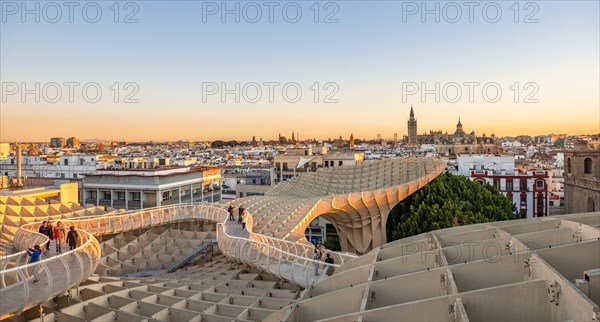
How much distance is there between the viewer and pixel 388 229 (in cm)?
3791

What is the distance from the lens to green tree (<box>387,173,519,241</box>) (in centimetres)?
3016

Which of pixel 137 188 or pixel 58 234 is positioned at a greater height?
pixel 58 234

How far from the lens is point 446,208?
101ft

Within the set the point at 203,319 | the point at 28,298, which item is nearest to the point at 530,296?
the point at 203,319

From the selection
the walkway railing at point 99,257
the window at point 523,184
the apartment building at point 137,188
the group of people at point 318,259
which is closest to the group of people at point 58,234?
the walkway railing at point 99,257

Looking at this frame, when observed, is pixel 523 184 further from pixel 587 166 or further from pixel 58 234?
pixel 58 234

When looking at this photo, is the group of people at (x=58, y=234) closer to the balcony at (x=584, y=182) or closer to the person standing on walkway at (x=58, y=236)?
the person standing on walkway at (x=58, y=236)

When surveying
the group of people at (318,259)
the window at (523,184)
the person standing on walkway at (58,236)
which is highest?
the person standing on walkway at (58,236)

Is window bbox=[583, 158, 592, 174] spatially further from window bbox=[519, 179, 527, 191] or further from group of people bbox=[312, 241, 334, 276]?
group of people bbox=[312, 241, 334, 276]

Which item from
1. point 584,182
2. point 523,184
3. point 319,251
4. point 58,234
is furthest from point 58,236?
point 523,184

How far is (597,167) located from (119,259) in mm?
45673

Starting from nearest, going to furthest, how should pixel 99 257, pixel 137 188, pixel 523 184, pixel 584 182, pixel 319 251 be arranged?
1. pixel 99 257
2. pixel 319 251
3. pixel 137 188
4. pixel 584 182
5. pixel 523 184

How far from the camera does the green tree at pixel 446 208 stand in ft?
98.9

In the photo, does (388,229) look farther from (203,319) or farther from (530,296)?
(530,296)
